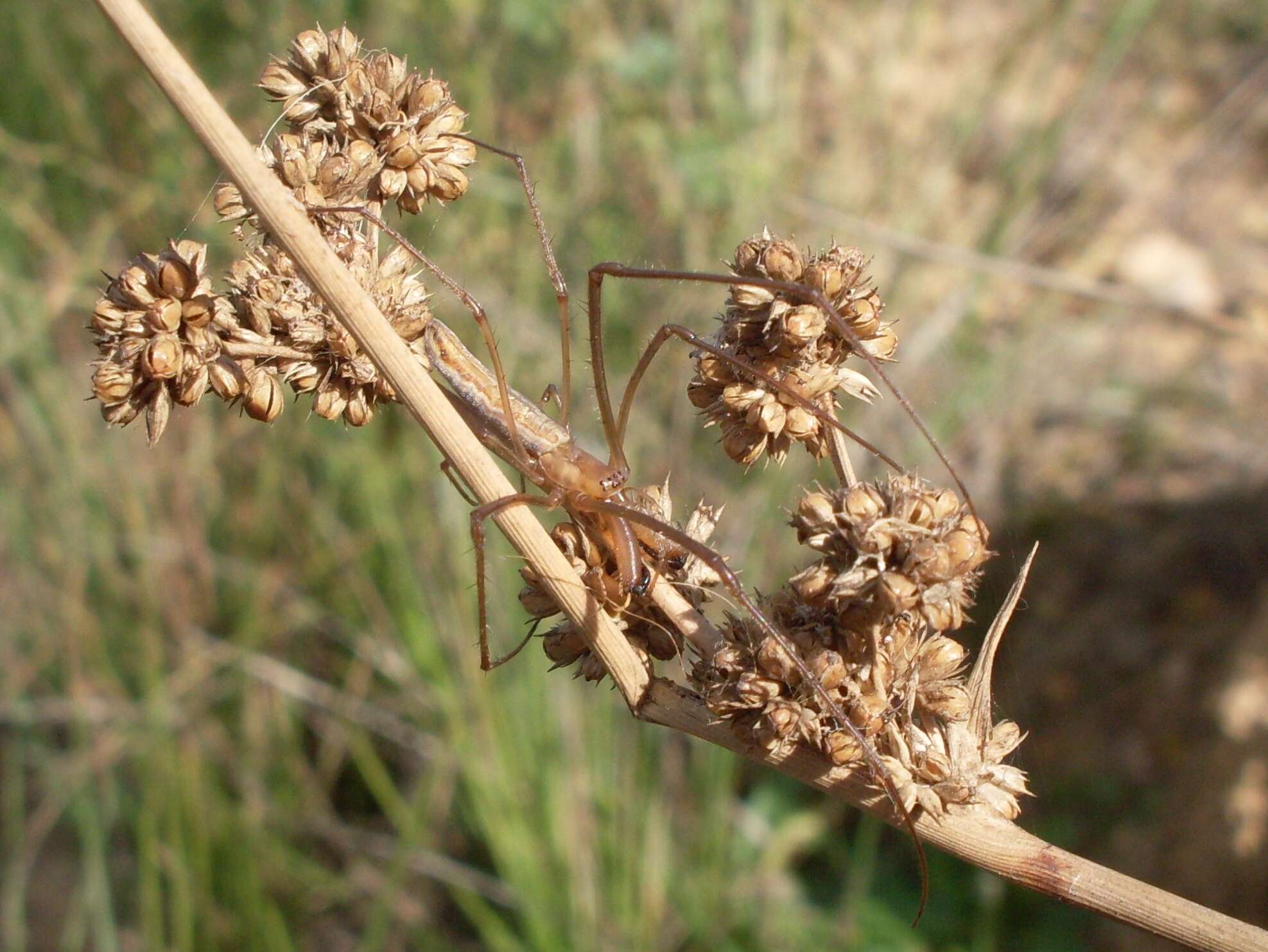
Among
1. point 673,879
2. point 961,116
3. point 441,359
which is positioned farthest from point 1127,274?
point 441,359

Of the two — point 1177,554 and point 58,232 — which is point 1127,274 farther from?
point 58,232

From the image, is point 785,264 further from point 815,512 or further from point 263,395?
point 263,395

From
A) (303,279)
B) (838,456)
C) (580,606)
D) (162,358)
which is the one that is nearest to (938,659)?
(838,456)

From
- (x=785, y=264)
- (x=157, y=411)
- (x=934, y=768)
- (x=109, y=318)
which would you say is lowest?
(x=934, y=768)

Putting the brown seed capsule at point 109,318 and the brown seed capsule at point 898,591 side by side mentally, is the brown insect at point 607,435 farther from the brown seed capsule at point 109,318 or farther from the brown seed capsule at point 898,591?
the brown seed capsule at point 109,318

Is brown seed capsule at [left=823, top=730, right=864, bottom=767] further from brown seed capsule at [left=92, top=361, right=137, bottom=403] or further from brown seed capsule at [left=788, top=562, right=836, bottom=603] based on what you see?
brown seed capsule at [left=92, top=361, right=137, bottom=403]
